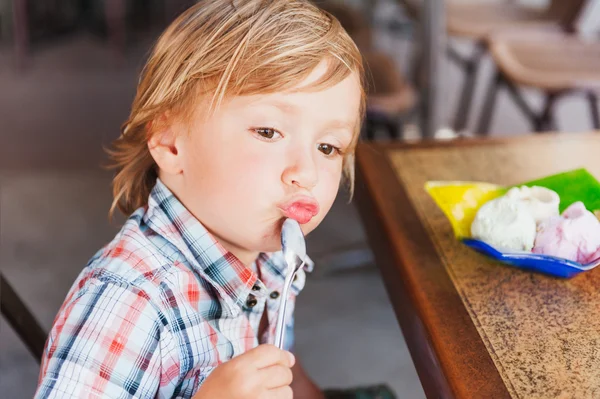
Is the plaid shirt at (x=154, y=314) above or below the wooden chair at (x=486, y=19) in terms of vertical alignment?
above

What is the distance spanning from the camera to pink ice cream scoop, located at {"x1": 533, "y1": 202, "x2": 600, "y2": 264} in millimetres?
695

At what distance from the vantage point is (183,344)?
0.66m

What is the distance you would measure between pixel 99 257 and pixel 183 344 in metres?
0.13

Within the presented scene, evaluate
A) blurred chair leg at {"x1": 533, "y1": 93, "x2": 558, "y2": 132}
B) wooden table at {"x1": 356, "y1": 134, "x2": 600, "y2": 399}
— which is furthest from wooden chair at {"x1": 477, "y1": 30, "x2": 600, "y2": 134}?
wooden table at {"x1": 356, "y1": 134, "x2": 600, "y2": 399}

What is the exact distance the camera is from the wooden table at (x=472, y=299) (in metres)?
0.59

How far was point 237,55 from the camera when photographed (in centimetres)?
67

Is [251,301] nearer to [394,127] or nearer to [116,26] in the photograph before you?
[394,127]

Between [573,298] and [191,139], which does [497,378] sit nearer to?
[573,298]

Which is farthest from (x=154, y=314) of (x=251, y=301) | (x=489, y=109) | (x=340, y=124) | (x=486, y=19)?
(x=486, y=19)

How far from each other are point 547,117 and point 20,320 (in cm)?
167

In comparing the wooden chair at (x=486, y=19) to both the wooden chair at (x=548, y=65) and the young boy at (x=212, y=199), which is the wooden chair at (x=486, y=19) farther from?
the young boy at (x=212, y=199)

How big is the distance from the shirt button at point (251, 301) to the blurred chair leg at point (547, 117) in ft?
4.57

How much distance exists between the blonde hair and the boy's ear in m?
0.01

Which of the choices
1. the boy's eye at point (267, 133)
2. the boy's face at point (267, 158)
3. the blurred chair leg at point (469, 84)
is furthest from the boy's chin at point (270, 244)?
the blurred chair leg at point (469, 84)
